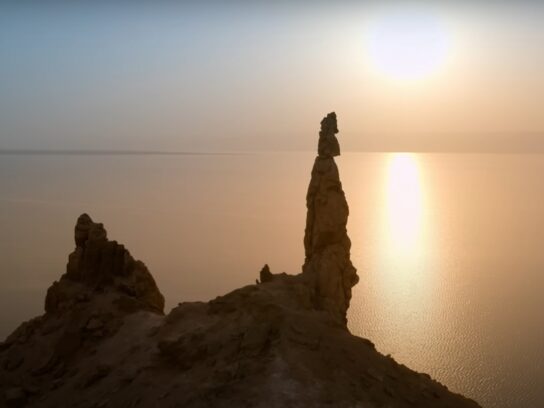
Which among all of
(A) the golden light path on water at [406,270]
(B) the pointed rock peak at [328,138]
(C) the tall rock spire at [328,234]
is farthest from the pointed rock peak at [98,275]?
(A) the golden light path on water at [406,270]

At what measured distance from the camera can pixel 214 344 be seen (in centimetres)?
2623

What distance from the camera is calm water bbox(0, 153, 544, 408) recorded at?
185 ft

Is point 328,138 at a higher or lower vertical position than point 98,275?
higher

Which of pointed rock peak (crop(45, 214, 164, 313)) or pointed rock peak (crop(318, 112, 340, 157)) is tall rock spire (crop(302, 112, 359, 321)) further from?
pointed rock peak (crop(45, 214, 164, 313))

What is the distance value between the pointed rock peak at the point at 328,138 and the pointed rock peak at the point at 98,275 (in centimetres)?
1372

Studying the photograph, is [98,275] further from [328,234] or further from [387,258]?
[387,258]

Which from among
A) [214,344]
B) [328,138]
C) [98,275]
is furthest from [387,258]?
[214,344]

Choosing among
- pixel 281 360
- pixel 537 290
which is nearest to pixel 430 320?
pixel 537 290

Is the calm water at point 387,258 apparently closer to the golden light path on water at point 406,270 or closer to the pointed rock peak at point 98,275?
the golden light path on water at point 406,270

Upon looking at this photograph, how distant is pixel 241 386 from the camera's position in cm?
2317

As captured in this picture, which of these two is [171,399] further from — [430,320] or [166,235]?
[166,235]

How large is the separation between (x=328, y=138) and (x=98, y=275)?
16480mm

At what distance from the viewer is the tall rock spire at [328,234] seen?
33500 mm

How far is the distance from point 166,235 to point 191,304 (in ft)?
246
